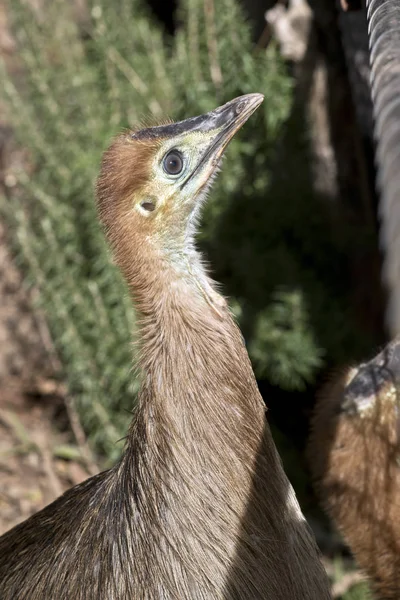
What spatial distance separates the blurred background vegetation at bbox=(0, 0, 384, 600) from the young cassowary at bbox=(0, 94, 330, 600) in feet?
5.71

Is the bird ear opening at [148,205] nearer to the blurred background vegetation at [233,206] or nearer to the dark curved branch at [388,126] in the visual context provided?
the dark curved branch at [388,126]

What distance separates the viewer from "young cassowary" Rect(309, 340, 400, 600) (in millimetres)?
3387

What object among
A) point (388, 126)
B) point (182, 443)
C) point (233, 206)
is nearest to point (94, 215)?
point (233, 206)

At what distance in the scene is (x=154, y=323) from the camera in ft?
9.48

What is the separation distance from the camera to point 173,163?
292 centimetres

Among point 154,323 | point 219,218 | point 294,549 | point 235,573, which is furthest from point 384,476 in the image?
point 219,218

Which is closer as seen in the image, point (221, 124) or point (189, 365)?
point (189, 365)

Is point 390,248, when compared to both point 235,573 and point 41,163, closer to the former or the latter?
point 235,573

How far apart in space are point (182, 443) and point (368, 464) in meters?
0.96

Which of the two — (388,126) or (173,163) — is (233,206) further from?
(388,126)

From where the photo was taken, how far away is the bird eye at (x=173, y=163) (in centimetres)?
292

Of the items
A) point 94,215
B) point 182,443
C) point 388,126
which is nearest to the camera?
point 388,126

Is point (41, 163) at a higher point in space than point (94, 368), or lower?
higher

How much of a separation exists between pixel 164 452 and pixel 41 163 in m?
3.22
